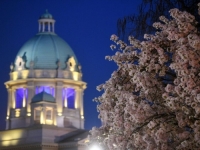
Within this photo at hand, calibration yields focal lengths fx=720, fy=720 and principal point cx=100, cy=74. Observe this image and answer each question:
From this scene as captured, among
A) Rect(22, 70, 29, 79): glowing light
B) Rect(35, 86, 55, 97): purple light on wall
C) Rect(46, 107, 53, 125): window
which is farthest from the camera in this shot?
Rect(22, 70, 29, 79): glowing light

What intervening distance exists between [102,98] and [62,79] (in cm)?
7508

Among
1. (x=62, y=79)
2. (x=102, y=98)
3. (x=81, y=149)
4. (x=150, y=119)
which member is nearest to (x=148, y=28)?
(x=102, y=98)

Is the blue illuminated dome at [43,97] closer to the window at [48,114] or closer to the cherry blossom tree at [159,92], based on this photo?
the window at [48,114]

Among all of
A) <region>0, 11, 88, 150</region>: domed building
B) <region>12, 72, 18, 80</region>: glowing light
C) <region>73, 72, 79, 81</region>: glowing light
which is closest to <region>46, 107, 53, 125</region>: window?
<region>0, 11, 88, 150</region>: domed building

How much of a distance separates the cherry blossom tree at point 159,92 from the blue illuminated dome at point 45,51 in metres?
77.2

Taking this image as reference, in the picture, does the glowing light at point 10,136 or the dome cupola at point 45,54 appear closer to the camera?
the glowing light at point 10,136

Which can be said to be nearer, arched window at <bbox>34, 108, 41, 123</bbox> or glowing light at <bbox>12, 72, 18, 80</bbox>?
arched window at <bbox>34, 108, 41, 123</bbox>

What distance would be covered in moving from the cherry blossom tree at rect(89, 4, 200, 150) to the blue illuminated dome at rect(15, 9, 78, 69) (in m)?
77.2

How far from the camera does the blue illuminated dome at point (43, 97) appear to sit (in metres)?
91.3

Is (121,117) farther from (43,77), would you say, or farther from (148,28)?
(43,77)

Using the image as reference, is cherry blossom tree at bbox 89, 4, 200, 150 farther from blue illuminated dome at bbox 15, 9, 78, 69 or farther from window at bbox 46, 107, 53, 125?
blue illuminated dome at bbox 15, 9, 78, 69

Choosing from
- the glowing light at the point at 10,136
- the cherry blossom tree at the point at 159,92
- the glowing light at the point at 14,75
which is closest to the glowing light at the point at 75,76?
the glowing light at the point at 14,75

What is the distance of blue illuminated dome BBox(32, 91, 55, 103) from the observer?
91.3m

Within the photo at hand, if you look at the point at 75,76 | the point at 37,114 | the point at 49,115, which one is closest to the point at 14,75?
the point at 75,76
